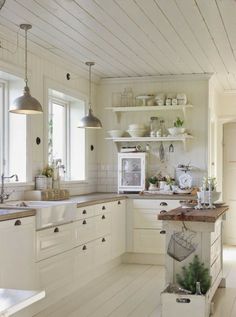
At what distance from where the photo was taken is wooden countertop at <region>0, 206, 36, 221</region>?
11.6 feet

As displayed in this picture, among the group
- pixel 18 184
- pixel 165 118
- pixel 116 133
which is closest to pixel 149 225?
pixel 116 133

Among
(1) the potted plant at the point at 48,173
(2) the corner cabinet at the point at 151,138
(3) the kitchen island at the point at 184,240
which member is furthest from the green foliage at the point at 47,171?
(3) the kitchen island at the point at 184,240

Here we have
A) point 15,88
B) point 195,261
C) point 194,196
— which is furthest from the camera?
point 194,196

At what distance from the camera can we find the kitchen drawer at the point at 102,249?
5486 millimetres

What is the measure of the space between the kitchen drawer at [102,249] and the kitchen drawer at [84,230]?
161mm

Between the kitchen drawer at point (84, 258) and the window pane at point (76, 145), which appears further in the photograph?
the window pane at point (76, 145)

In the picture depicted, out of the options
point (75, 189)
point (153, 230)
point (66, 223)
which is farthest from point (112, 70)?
point (66, 223)

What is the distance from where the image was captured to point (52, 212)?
4.26 meters

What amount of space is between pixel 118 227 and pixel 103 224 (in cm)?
55

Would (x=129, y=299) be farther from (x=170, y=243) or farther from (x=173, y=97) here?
(x=173, y=97)

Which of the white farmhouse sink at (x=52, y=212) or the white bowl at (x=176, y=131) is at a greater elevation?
the white bowl at (x=176, y=131)

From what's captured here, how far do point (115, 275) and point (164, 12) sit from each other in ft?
10.2

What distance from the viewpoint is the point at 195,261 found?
396cm

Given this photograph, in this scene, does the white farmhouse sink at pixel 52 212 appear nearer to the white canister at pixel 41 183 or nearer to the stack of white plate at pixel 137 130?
the white canister at pixel 41 183
